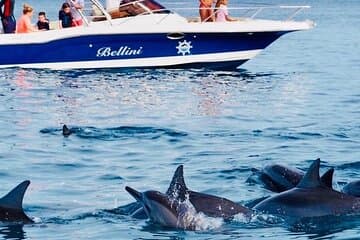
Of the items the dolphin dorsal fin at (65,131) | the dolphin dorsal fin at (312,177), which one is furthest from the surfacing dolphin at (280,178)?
the dolphin dorsal fin at (65,131)

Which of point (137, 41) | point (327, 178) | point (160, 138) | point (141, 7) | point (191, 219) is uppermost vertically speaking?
point (141, 7)

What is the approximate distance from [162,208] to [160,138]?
7.97 meters

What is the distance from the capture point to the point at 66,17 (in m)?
28.7

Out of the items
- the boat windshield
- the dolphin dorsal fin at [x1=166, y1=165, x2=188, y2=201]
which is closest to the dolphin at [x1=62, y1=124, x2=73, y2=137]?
the dolphin dorsal fin at [x1=166, y1=165, x2=188, y2=201]

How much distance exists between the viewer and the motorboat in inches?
1100

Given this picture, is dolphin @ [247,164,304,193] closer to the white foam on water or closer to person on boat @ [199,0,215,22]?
the white foam on water

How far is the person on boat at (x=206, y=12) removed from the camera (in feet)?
95.4

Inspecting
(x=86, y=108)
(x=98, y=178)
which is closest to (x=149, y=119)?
(x=86, y=108)

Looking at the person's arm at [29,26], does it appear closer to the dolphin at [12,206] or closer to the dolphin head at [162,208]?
the dolphin at [12,206]

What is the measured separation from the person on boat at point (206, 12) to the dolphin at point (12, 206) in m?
18.5

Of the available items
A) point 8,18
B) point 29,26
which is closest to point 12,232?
point 29,26

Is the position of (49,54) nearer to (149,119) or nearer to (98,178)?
(149,119)

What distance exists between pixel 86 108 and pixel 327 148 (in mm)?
6888

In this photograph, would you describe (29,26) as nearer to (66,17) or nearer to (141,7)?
(66,17)
